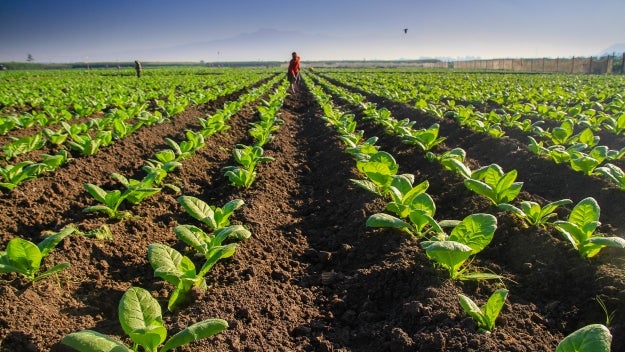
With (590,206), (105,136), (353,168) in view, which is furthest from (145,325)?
(105,136)

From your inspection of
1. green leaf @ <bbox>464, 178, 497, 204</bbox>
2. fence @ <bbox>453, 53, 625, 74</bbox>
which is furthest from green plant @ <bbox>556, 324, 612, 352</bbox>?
fence @ <bbox>453, 53, 625, 74</bbox>

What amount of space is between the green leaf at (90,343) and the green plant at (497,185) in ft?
8.99

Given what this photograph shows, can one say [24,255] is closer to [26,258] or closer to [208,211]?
[26,258]

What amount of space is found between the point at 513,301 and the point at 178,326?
1881 mm

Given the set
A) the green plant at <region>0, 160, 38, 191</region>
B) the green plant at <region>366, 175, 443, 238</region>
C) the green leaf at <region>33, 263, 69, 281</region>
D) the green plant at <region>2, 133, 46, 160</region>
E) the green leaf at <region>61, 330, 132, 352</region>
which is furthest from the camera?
the green plant at <region>2, 133, 46, 160</region>

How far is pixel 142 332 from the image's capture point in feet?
6.33

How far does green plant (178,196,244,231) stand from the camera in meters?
3.44

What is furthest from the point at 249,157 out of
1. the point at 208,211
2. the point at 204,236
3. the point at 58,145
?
the point at 58,145

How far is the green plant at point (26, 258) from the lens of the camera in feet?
8.50

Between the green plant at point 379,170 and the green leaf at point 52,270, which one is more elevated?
the green plant at point 379,170

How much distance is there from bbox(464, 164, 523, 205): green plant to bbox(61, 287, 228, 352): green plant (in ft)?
7.92

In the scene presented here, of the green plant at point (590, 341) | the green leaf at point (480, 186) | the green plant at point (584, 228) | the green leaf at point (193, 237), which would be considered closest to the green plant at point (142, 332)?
the green leaf at point (193, 237)

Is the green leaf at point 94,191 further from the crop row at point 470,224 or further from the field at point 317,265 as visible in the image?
the crop row at point 470,224

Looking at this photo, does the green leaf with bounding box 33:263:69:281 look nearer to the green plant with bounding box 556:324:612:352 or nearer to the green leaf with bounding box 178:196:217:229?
the green leaf with bounding box 178:196:217:229
